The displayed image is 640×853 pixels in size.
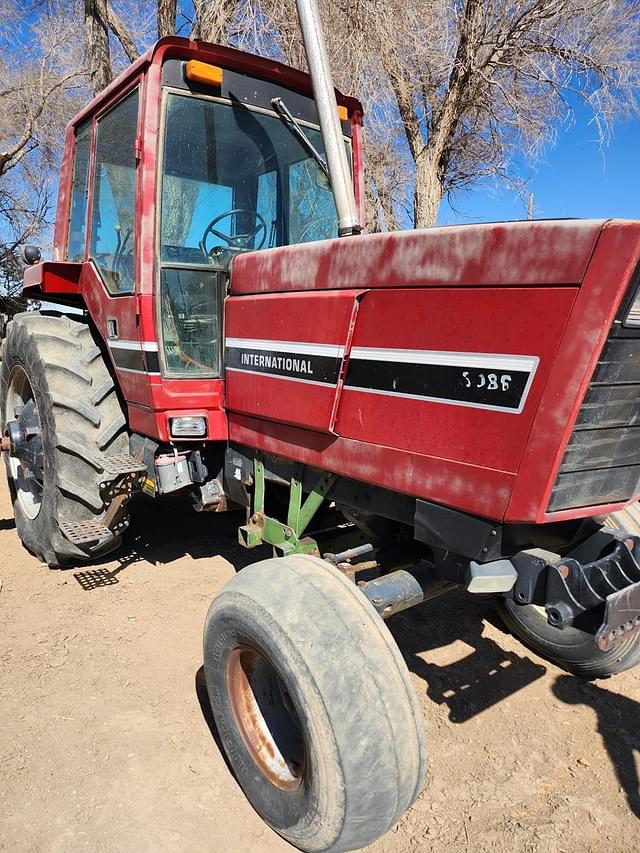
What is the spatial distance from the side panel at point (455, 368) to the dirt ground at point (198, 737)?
53.0 inches

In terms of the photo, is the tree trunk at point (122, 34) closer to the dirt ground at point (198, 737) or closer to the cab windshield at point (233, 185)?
the cab windshield at point (233, 185)

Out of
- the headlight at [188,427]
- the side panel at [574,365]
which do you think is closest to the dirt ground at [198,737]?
the headlight at [188,427]

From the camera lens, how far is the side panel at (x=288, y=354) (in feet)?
7.50

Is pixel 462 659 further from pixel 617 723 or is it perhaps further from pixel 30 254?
pixel 30 254

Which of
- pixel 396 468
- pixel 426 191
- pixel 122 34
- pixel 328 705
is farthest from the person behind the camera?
pixel 426 191

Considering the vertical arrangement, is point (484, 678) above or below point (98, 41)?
below

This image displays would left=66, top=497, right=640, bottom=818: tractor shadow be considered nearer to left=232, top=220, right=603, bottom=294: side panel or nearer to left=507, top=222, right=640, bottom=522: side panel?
left=507, top=222, right=640, bottom=522: side panel

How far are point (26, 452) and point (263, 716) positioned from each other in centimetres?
249

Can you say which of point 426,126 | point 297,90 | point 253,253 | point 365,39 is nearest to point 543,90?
point 426,126

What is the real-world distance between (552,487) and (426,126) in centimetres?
968

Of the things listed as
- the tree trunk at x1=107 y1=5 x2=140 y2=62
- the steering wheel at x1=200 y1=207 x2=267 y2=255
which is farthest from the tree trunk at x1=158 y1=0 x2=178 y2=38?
the steering wheel at x1=200 y1=207 x2=267 y2=255

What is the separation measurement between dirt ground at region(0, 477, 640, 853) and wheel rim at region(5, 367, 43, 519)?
65 cm

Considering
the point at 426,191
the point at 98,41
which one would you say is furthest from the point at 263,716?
the point at 98,41

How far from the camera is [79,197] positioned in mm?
3754
